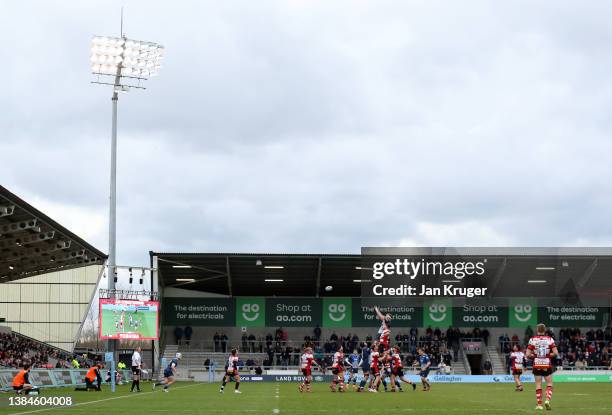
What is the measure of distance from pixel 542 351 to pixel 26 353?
51.1m

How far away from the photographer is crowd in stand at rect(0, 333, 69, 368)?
55.8 m

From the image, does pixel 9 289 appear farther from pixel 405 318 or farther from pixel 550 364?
pixel 550 364

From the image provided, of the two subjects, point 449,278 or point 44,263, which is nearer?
point 449,278

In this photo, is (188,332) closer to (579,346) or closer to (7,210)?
(7,210)

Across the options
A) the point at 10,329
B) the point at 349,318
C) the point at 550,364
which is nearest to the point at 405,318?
the point at 349,318

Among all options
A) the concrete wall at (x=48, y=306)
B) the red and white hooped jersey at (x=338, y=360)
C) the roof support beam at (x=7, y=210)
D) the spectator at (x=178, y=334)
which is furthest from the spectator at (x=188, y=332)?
the red and white hooped jersey at (x=338, y=360)

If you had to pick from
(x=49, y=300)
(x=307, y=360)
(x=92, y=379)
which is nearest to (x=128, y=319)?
(x=92, y=379)

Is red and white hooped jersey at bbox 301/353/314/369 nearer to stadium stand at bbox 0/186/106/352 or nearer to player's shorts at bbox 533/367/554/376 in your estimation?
player's shorts at bbox 533/367/554/376

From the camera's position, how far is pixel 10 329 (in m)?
70.8

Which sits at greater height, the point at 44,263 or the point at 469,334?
the point at 44,263

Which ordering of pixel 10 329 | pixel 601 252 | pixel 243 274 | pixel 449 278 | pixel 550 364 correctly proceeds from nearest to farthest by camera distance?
pixel 550 364, pixel 449 278, pixel 601 252, pixel 243 274, pixel 10 329

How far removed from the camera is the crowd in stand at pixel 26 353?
55.8 meters

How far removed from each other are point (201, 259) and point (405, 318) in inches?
679

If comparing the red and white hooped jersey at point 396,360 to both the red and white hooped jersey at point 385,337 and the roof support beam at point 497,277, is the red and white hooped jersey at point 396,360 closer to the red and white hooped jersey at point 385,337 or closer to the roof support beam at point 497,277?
the red and white hooped jersey at point 385,337
